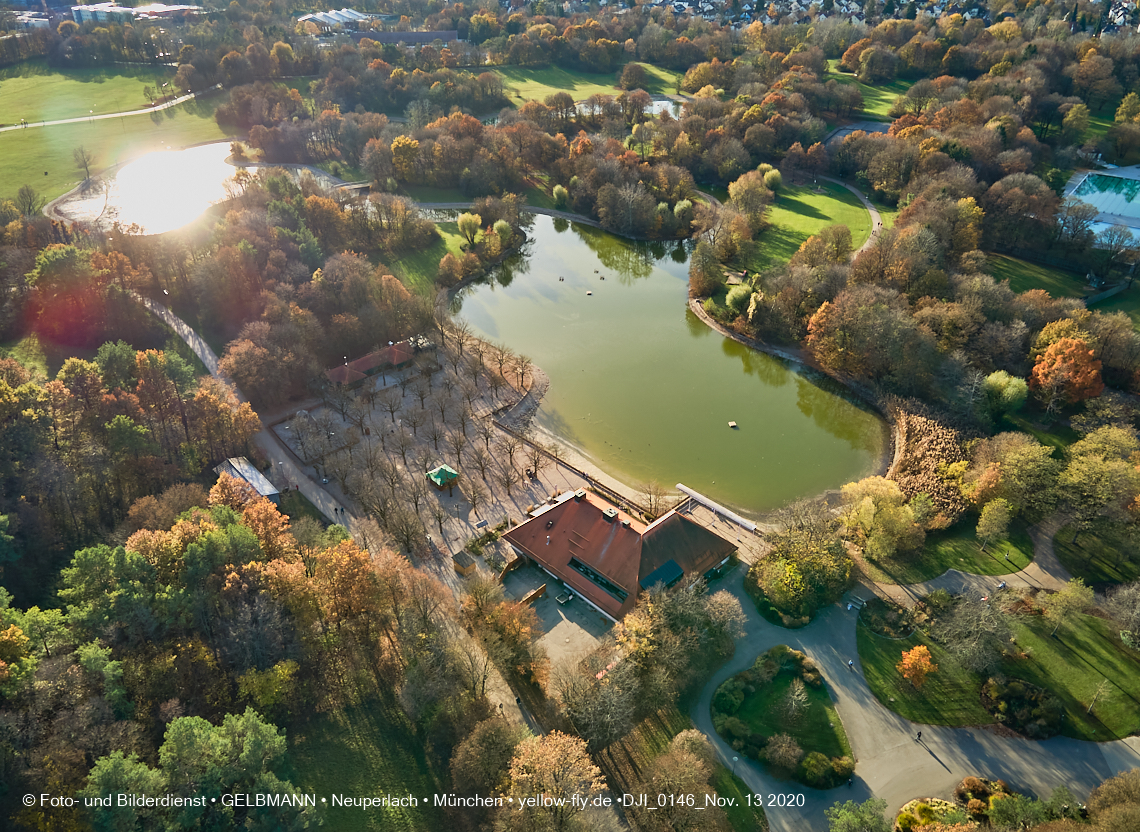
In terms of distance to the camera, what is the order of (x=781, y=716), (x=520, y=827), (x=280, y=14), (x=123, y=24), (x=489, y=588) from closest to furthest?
(x=520, y=827) < (x=781, y=716) < (x=489, y=588) < (x=123, y=24) < (x=280, y=14)

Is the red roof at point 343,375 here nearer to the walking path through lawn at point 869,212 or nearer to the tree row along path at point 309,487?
the tree row along path at point 309,487

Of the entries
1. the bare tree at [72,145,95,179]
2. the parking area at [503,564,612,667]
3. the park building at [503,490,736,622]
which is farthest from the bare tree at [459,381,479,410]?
the bare tree at [72,145,95,179]

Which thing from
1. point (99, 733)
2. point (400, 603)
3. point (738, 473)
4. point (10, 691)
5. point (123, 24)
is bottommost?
point (738, 473)

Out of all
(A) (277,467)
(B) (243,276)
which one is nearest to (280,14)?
(B) (243,276)

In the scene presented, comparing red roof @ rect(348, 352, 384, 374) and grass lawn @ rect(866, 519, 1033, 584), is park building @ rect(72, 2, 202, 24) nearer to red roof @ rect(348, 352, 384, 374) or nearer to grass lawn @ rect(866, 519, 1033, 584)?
red roof @ rect(348, 352, 384, 374)

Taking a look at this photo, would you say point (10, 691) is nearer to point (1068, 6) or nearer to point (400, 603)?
point (400, 603)

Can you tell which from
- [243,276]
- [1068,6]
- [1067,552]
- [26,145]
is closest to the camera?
[1067,552]

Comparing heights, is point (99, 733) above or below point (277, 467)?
above

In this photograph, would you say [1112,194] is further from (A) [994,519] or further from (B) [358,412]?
(B) [358,412]

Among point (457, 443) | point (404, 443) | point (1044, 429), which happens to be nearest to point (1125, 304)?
point (1044, 429)
